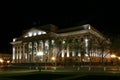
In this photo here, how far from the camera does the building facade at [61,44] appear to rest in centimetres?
10556

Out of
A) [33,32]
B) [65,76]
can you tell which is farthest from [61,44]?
[65,76]

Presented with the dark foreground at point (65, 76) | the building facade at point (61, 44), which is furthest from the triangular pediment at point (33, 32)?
the dark foreground at point (65, 76)

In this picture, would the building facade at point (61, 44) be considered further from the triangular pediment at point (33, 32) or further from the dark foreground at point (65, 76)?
the dark foreground at point (65, 76)

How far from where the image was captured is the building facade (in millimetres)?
105562

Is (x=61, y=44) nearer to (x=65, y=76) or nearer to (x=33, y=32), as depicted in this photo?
(x=33, y=32)

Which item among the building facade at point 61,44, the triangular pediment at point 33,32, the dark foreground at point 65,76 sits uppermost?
the triangular pediment at point 33,32

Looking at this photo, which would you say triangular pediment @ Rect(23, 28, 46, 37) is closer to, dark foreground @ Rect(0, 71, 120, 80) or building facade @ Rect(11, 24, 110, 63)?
building facade @ Rect(11, 24, 110, 63)

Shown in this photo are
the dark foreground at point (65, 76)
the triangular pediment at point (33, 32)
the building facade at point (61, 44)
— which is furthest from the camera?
the triangular pediment at point (33, 32)

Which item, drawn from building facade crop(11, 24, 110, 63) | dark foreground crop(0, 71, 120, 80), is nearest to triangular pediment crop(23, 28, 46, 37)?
building facade crop(11, 24, 110, 63)

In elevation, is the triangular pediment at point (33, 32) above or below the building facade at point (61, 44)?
above

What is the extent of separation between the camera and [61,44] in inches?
4609

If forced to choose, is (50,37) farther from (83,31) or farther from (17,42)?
(17,42)

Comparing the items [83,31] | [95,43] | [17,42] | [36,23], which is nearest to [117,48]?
[95,43]

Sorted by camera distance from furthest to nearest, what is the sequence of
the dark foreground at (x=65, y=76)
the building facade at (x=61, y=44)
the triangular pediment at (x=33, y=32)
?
the triangular pediment at (x=33, y=32)
the building facade at (x=61, y=44)
the dark foreground at (x=65, y=76)
